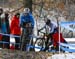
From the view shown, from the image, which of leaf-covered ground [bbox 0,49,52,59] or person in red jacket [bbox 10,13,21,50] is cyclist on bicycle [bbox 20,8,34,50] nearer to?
person in red jacket [bbox 10,13,21,50]

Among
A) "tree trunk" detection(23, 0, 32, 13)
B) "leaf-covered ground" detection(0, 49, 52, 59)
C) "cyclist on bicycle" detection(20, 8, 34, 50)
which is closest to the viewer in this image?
"leaf-covered ground" detection(0, 49, 52, 59)

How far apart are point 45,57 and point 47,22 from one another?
1632 millimetres

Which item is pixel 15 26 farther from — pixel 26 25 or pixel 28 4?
pixel 28 4

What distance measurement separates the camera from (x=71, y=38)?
11227mm

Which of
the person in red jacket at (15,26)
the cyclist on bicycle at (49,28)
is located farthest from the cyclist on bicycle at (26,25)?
the cyclist on bicycle at (49,28)

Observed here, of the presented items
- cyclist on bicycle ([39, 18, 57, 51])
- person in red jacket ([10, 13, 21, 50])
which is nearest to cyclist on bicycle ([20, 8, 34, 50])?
person in red jacket ([10, 13, 21, 50])

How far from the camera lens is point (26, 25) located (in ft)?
37.3

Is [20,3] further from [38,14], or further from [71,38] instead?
[71,38]

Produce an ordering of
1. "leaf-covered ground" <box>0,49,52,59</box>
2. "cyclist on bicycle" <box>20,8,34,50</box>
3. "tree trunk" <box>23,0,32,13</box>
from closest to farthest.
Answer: "leaf-covered ground" <box>0,49,52,59</box> < "cyclist on bicycle" <box>20,8,34,50</box> < "tree trunk" <box>23,0,32,13</box>

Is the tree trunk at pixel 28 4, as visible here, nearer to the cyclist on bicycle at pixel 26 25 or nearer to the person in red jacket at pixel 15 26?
the cyclist on bicycle at pixel 26 25

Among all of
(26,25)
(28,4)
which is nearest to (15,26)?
(26,25)

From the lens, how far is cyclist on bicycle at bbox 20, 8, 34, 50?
11.2 metres

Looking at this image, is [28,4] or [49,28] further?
[28,4]

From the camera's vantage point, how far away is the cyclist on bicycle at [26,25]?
1122 centimetres
